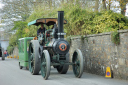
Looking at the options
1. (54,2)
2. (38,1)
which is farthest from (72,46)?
(38,1)

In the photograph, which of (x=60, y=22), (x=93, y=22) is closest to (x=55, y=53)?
(x=60, y=22)

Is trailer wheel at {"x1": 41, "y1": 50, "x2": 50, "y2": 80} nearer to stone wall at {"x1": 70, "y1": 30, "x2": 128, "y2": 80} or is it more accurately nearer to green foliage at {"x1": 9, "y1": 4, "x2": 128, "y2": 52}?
stone wall at {"x1": 70, "y1": 30, "x2": 128, "y2": 80}

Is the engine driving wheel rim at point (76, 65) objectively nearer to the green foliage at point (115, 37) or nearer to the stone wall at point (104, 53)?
Answer: the stone wall at point (104, 53)

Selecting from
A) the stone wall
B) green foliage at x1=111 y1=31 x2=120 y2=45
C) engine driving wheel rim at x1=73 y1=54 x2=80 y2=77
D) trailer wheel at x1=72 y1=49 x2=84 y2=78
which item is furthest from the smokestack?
green foliage at x1=111 y1=31 x2=120 y2=45

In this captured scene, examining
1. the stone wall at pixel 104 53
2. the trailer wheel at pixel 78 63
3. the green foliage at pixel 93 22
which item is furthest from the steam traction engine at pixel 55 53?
the green foliage at pixel 93 22

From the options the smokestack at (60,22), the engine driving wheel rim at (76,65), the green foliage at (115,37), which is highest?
the smokestack at (60,22)

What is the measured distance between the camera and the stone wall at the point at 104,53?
8914mm

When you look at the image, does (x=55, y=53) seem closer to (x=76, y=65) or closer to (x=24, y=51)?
(x=76, y=65)

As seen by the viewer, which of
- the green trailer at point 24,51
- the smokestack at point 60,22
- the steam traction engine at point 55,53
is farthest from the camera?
the green trailer at point 24,51

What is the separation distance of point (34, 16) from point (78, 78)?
1579 centimetres

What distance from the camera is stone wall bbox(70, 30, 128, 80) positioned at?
29.2 feet

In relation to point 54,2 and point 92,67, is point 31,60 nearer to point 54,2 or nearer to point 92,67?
point 92,67

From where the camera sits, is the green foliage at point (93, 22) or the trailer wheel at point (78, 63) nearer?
the trailer wheel at point (78, 63)

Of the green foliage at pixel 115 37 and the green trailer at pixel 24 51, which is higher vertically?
the green foliage at pixel 115 37
